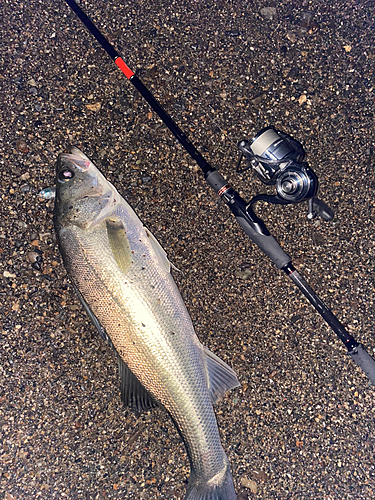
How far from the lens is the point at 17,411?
2.23 metres

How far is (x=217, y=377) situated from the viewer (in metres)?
2.00

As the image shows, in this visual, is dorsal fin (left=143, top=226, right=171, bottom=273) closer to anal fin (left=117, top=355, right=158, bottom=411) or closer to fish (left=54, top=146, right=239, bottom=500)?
fish (left=54, top=146, right=239, bottom=500)

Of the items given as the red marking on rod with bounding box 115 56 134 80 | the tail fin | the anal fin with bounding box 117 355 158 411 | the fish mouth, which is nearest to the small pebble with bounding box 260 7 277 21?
the red marking on rod with bounding box 115 56 134 80

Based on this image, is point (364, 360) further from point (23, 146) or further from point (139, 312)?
point (23, 146)

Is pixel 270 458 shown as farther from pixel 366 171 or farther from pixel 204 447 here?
pixel 366 171

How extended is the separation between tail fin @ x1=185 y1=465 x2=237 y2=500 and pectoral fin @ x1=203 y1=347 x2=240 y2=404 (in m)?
0.47

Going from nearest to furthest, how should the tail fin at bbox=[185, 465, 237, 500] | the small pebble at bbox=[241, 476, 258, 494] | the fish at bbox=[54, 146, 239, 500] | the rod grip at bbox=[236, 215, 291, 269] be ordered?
the fish at bbox=[54, 146, 239, 500], the tail fin at bbox=[185, 465, 237, 500], the rod grip at bbox=[236, 215, 291, 269], the small pebble at bbox=[241, 476, 258, 494]

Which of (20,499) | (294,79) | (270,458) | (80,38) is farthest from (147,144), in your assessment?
(20,499)

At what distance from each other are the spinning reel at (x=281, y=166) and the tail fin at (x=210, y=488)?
5.80 ft

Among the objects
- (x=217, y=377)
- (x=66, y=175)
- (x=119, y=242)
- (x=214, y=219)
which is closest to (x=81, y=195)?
(x=66, y=175)

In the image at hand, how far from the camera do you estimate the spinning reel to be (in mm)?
1977

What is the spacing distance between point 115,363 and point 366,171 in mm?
2377

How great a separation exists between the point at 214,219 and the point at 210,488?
1.79 metres

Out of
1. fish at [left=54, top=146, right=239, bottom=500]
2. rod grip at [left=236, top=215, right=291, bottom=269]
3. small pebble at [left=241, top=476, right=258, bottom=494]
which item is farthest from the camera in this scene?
small pebble at [left=241, top=476, right=258, bottom=494]
